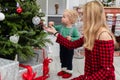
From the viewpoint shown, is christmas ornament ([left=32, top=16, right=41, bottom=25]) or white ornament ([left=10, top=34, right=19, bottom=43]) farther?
christmas ornament ([left=32, top=16, right=41, bottom=25])

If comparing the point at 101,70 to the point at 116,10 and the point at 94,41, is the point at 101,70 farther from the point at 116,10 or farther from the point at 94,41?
the point at 116,10

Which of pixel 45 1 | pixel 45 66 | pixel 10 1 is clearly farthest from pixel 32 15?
pixel 45 1

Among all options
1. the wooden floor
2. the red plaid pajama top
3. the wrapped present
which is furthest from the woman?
the wooden floor

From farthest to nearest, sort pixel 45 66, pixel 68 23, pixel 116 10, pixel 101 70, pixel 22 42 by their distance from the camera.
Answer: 1. pixel 116 10
2. pixel 68 23
3. pixel 45 66
4. pixel 22 42
5. pixel 101 70

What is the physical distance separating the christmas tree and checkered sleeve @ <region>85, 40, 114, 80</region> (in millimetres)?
691

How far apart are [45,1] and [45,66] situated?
1908mm

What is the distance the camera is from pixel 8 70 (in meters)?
1.81

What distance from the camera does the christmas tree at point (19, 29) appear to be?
1957 mm

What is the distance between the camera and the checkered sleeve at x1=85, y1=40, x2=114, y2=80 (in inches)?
61.9

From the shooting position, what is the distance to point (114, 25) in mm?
3934

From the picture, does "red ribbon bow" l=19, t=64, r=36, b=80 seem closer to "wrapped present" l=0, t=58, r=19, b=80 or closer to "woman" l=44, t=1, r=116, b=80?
"wrapped present" l=0, t=58, r=19, b=80

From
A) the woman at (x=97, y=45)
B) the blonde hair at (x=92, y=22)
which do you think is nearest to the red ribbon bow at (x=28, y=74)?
the woman at (x=97, y=45)

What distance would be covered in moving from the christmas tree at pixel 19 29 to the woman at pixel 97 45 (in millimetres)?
583

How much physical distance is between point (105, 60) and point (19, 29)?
0.87 metres
